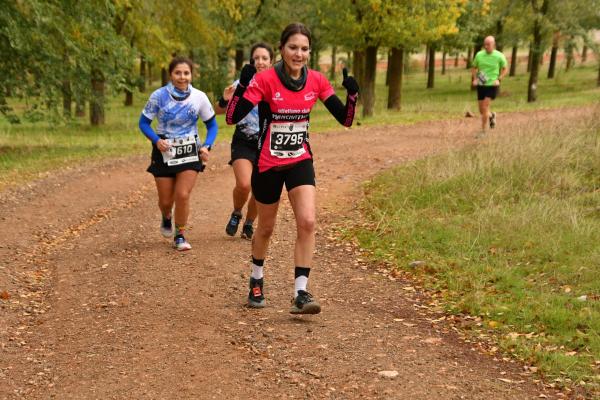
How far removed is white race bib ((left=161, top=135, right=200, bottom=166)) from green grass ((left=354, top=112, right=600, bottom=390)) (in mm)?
2164

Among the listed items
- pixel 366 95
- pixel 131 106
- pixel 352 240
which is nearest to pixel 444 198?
pixel 352 240

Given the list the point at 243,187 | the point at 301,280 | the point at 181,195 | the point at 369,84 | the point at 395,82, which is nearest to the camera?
the point at 301,280

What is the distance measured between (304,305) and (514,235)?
2.96 m

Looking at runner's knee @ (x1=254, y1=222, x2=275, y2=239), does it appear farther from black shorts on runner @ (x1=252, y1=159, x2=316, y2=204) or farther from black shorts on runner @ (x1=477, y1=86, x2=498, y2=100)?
black shorts on runner @ (x1=477, y1=86, x2=498, y2=100)

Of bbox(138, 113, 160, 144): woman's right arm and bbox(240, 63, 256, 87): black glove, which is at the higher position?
bbox(240, 63, 256, 87): black glove

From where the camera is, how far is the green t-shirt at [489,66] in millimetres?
15289

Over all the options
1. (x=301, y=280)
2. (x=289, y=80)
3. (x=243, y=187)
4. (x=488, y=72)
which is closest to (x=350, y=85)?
(x=289, y=80)

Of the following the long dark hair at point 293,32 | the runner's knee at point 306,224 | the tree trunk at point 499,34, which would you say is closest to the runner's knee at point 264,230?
the runner's knee at point 306,224

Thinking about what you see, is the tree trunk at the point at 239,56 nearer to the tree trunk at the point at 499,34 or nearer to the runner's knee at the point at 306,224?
the tree trunk at the point at 499,34

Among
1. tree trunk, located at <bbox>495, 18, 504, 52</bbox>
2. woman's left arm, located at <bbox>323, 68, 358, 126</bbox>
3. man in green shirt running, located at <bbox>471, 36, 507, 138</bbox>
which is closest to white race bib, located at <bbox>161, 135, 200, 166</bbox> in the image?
woman's left arm, located at <bbox>323, 68, 358, 126</bbox>

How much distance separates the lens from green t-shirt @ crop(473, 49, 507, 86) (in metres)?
15.3

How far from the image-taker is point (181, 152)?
806 centimetres

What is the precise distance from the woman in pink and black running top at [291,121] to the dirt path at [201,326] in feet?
2.09

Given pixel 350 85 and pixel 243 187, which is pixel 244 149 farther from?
pixel 350 85
